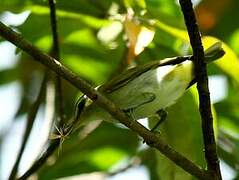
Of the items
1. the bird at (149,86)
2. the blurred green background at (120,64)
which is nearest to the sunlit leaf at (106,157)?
the blurred green background at (120,64)

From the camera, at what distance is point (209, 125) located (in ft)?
6.81

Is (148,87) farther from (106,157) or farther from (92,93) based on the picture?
(106,157)

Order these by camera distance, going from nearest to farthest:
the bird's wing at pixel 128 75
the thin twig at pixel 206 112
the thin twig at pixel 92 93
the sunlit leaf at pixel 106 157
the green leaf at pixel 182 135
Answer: the thin twig at pixel 92 93
the thin twig at pixel 206 112
the bird's wing at pixel 128 75
the green leaf at pixel 182 135
the sunlit leaf at pixel 106 157

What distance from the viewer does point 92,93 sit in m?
1.92

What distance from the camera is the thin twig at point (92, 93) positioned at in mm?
1897

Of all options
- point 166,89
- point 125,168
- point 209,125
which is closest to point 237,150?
point 125,168

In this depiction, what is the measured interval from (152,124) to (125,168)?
0.53 metres

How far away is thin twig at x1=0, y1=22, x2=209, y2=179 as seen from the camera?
74.7 inches

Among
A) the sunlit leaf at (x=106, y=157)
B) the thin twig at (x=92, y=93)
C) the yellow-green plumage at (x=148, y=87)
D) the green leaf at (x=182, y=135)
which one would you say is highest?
the thin twig at (x=92, y=93)

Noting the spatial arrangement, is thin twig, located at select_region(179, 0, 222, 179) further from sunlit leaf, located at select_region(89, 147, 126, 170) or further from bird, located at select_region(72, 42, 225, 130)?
sunlit leaf, located at select_region(89, 147, 126, 170)

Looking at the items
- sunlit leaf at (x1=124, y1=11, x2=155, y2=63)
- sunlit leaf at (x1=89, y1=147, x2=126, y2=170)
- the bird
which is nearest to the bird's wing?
the bird

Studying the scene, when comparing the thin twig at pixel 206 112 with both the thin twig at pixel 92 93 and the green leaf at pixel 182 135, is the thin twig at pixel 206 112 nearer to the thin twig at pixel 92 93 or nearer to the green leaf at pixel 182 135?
the thin twig at pixel 92 93

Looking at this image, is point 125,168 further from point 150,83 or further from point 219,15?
point 219,15

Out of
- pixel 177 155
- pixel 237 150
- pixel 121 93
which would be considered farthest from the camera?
pixel 237 150
